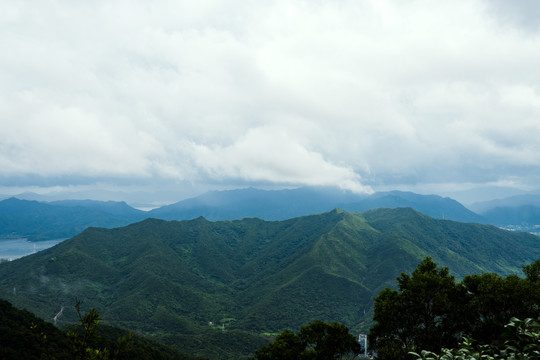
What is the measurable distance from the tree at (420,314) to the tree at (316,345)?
518 cm

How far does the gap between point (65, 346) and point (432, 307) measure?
7840 cm

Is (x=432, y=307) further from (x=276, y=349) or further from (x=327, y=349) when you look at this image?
(x=276, y=349)

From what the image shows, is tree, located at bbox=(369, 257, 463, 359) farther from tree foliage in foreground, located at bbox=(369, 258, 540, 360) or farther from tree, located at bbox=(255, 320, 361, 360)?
tree, located at bbox=(255, 320, 361, 360)

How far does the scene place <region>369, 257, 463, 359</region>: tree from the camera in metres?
28.2

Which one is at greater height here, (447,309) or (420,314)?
(447,309)

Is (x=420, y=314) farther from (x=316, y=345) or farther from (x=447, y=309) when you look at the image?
(x=316, y=345)

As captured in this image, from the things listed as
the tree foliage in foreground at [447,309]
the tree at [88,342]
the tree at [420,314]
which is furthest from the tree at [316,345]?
the tree at [88,342]

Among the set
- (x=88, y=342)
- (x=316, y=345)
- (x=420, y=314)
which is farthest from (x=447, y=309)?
(x=88, y=342)

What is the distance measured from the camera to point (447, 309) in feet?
93.8

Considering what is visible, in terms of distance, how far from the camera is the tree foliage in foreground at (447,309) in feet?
82.7

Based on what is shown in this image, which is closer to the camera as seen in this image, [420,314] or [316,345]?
[420,314]

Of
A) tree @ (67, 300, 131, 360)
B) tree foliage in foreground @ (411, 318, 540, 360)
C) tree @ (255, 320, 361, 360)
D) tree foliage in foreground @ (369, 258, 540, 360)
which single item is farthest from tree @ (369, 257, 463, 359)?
tree @ (67, 300, 131, 360)

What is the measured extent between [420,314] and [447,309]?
247cm

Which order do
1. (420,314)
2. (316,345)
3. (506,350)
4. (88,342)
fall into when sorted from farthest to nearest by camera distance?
(316,345)
(420,314)
(88,342)
(506,350)
